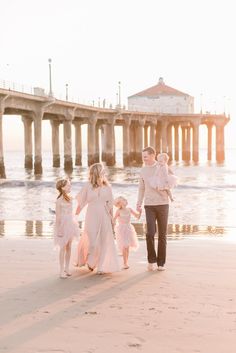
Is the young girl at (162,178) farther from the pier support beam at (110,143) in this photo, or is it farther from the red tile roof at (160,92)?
the red tile roof at (160,92)

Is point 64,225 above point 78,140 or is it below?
below

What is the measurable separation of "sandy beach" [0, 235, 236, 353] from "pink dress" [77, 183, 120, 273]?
211 millimetres

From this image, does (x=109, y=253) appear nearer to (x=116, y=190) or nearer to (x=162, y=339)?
(x=162, y=339)

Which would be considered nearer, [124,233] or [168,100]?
[124,233]

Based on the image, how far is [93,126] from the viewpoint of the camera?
55938mm

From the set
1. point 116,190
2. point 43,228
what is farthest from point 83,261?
point 116,190

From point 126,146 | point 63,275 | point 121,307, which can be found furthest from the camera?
point 126,146

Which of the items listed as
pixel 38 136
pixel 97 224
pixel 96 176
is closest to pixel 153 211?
pixel 97 224

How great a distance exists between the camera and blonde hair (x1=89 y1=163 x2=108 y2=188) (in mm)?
6918

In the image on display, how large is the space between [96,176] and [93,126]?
49.3 metres

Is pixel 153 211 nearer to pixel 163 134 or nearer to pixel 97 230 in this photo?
pixel 97 230

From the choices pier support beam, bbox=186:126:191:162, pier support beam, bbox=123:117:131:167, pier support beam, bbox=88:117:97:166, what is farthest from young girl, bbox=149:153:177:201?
pier support beam, bbox=186:126:191:162

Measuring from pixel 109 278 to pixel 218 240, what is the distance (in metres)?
3.69

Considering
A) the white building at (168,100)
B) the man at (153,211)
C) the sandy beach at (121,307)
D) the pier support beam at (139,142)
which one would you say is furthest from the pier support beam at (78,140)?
the man at (153,211)
